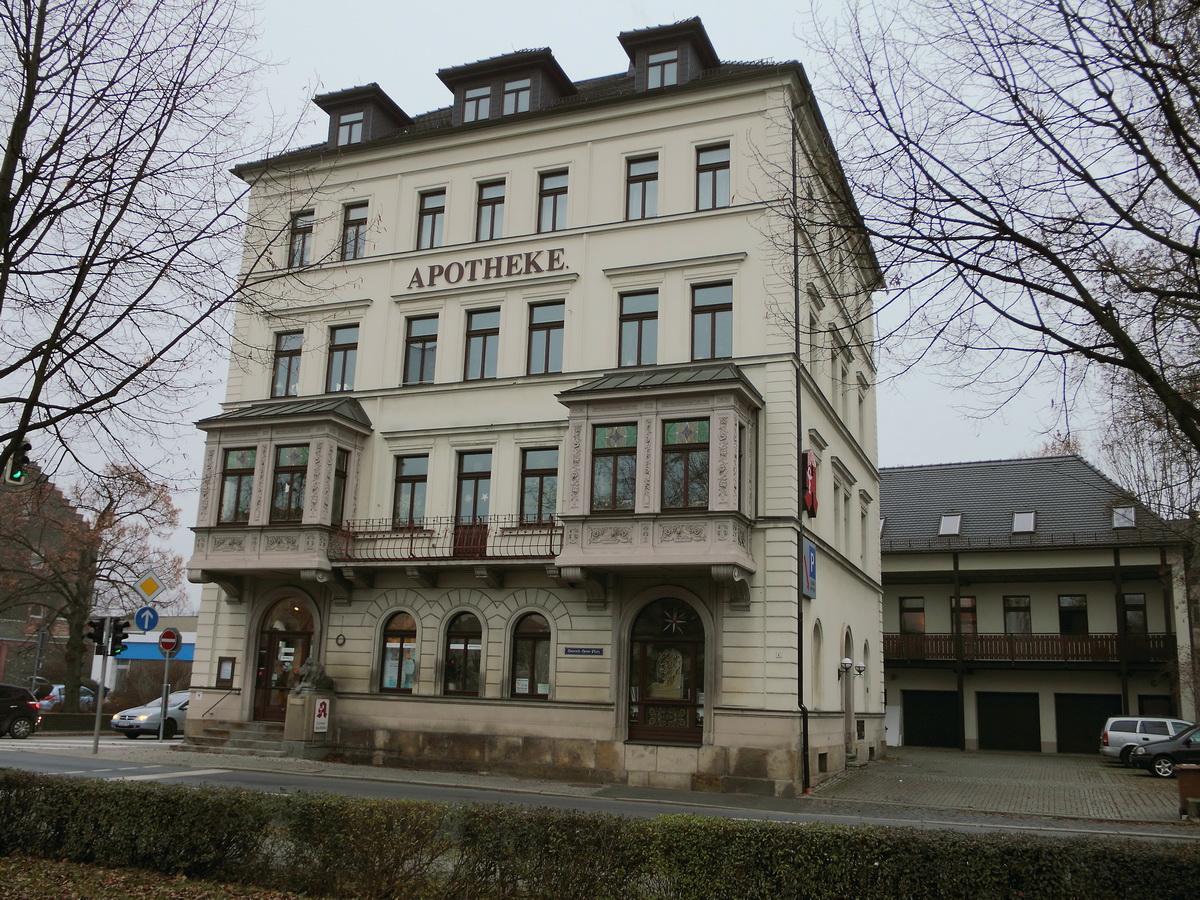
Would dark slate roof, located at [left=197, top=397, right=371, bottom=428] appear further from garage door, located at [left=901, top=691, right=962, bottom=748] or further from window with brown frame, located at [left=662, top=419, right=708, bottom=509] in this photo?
garage door, located at [left=901, top=691, right=962, bottom=748]

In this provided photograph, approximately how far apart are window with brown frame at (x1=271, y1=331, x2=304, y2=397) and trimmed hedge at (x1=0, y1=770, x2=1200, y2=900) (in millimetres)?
20336

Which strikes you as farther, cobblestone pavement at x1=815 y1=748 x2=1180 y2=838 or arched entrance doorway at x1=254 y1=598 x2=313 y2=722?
arched entrance doorway at x1=254 y1=598 x2=313 y2=722

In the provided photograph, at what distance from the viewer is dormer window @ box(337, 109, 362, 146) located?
31.2 metres

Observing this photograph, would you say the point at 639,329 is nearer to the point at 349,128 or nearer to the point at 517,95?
the point at 517,95

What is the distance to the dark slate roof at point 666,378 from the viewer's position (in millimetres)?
23000

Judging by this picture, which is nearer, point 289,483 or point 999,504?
point 289,483

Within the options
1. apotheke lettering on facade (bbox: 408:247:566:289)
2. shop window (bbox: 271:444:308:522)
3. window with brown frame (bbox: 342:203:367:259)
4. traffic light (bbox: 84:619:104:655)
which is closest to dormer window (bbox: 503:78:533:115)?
apotheke lettering on facade (bbox: 408:247:566:289)

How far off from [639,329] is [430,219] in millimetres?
7526

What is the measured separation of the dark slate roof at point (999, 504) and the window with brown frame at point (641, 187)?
2492cm

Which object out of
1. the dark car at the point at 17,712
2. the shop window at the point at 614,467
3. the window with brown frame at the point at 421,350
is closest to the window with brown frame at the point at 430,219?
the window with brown frame at the point at 421,350

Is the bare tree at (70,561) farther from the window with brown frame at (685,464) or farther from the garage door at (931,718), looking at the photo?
the garage door at (931,718)

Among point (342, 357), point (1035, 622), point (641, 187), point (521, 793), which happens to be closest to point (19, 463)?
point (521, 793)

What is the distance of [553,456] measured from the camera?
25.8 metres

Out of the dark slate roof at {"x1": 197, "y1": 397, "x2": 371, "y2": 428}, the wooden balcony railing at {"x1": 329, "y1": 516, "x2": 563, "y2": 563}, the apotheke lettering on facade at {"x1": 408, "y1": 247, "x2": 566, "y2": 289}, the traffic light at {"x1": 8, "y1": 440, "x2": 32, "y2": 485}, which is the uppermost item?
the apotheke lettering on facade at {"x1": 408, "y1": 247, "x2": 566, "y2": 289}
